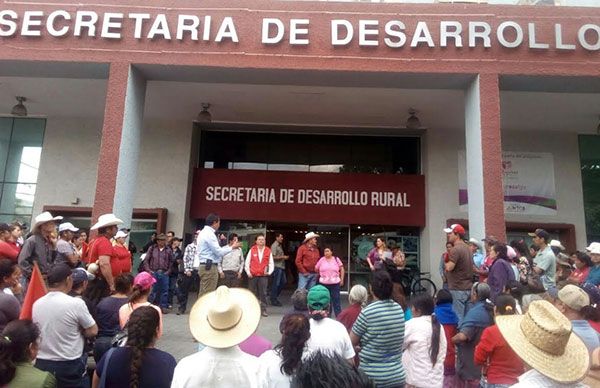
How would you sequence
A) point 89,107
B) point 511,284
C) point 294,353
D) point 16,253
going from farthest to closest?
1. point 89,107
2. point 16,253
3. point 511,284
4. point 294,353

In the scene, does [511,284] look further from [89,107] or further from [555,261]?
[89,107]

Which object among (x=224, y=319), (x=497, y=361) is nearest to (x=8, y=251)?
(x=224, y=319)

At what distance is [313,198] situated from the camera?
1345 centimetres

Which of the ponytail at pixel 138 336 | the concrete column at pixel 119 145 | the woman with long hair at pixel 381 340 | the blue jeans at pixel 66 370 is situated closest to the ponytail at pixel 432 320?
the woman with long hair at pixel 381 340

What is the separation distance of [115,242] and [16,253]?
1278mm

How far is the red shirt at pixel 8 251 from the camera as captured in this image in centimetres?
589

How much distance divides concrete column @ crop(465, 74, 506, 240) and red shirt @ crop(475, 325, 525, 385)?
18.1 ft

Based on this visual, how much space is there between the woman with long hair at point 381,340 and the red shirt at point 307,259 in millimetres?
5835

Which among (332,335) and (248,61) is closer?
(332,335)

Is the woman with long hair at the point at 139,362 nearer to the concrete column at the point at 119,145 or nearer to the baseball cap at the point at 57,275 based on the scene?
the baseball cap at the point at 57,275

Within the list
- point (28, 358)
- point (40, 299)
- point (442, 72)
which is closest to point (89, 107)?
point (442, 72)

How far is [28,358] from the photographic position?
2.60 meters

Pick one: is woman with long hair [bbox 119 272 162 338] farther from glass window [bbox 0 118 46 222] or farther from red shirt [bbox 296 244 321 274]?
glass window [bbox 0 118 46 222]

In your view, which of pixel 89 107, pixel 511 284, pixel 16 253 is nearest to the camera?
pixel 511 284
